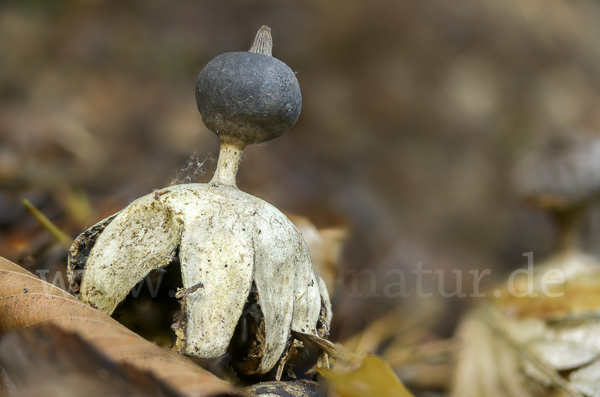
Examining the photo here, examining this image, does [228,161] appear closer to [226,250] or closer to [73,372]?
[226,250]

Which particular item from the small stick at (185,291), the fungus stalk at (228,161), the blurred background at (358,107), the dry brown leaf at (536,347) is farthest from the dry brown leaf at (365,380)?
the blurred background at (358,107)

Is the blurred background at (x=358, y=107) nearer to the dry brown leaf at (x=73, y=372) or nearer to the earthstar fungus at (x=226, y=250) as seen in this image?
the earthstar fungus at (x=226, y=250)

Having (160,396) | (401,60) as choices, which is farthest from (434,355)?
(401,60)

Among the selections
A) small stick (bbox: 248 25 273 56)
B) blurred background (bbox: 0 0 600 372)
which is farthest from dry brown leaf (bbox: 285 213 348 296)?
small stick (bbox: 248 25 273 56)

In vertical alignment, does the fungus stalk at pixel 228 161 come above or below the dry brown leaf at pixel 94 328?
above

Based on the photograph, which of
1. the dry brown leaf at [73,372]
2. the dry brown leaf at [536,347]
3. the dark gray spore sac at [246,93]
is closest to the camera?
the dry brown leaf at [73,372]

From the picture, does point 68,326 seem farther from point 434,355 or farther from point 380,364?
point 434,355

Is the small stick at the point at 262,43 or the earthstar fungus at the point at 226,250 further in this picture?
the small stick at the point at 262,43

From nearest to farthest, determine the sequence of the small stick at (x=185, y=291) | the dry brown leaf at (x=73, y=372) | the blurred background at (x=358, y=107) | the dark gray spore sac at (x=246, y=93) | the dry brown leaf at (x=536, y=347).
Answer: the dry brown leaf at (x=73, y=372) → the small stick at (x=185, y=291) → the dark gray spore sac at (x=246, y=93) → the dry brown leaf at (x=536, y=347) → the blurred background at (x=358, y=107)
